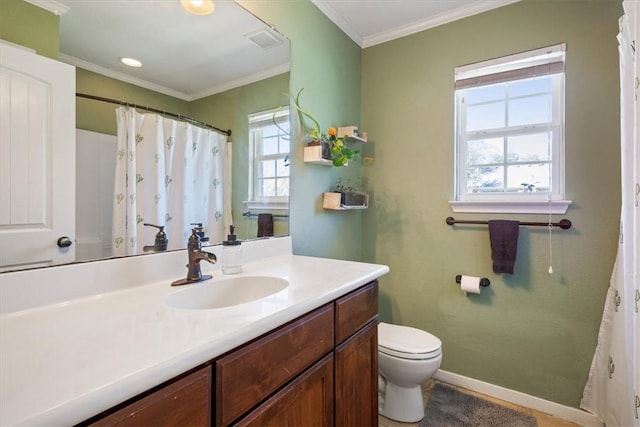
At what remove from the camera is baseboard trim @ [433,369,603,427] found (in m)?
1.64

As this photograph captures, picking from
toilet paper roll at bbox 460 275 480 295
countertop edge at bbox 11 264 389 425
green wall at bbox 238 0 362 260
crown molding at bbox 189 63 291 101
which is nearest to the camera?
countertop edge at bbox 11 264 389 425

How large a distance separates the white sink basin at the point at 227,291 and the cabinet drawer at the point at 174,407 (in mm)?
426

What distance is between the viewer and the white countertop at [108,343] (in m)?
0.42

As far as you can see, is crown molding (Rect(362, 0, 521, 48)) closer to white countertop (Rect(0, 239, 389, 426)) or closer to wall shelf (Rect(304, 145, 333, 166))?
wall shelf (Rect(304, 145, 333, 166))

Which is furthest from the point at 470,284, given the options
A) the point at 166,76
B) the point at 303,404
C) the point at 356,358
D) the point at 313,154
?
the point at 166,76

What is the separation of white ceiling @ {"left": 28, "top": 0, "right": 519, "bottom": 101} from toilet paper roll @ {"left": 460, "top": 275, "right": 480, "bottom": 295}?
168 cm

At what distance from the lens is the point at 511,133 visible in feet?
6.11

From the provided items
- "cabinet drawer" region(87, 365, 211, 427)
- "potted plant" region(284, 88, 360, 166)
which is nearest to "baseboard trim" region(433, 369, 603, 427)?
"potted plant" region(284, 88, 360, 166)

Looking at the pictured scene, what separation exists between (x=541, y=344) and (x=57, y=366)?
7.25 feet

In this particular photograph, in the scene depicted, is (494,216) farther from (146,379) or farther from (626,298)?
(146,379)

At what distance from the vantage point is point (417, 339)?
169 cm

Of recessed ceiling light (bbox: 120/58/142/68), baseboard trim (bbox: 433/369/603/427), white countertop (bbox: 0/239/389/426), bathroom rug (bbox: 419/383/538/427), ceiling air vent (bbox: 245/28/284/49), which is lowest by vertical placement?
bathroom rug (bbox: 419/383/538/427)

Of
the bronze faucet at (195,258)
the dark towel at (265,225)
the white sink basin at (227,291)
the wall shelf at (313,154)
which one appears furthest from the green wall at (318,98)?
the bronze faucet at (195,258)

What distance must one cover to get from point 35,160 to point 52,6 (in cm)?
45
